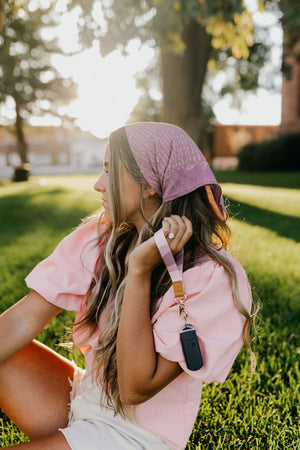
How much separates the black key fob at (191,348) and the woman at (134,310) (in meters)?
0.05

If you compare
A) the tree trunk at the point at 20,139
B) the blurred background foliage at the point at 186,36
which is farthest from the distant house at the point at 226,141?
the blurred background foliage at the point at 186,36

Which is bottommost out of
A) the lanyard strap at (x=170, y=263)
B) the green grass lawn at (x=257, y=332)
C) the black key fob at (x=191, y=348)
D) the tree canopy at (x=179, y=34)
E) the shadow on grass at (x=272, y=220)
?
the shadow on grass at (x=272, y=220)

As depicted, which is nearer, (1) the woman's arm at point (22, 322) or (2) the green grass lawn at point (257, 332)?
(1) the woman's arm at point (22, 322)

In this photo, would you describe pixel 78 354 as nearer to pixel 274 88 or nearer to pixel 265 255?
pixel 265 255

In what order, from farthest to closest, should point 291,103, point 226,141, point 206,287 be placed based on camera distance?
point 226,141, point 291,103, point 206,287

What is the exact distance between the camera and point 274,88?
2239 centimetres

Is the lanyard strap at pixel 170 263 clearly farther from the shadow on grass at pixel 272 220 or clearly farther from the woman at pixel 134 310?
the shadow on grass at pixel 272 220

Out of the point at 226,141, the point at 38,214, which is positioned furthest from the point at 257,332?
the point at 226,141

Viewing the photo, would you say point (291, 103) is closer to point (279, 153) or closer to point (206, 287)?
point (279, 153)

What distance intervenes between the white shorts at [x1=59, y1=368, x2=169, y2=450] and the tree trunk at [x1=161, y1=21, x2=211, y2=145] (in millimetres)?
9109

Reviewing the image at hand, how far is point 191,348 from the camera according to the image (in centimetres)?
146

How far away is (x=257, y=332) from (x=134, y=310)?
194 cm

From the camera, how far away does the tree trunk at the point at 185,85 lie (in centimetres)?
1064

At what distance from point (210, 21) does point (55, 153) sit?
5593 cm
